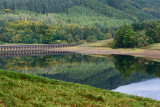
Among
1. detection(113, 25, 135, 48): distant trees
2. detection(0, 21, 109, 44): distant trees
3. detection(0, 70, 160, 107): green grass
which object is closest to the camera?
detection(0, 70, 160, 107): green grass

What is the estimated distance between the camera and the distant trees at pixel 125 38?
100 m

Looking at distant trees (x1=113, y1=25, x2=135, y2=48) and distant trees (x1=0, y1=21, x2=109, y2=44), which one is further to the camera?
distant trees (x1=0, y1=21, x2=109, y2=44)

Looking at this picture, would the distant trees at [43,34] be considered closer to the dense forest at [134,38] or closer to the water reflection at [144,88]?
the dense forest at [134,38]

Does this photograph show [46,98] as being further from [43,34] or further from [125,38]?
[43,34]

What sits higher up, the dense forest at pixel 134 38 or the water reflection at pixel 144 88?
the dense forest at pixel 134 38

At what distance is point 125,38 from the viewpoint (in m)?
101

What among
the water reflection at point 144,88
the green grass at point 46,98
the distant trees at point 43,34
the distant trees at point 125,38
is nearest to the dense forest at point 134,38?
the distant trees at point 125,38

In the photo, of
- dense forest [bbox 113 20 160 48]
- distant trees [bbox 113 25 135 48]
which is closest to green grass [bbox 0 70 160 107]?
distant trees [bbox 113 25 135 48]

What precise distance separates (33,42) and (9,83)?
478ft

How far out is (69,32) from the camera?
174 m

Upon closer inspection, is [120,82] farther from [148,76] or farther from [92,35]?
[92,35]

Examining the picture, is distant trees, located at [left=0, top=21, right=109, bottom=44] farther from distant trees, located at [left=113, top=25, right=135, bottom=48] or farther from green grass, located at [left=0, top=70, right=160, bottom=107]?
green grass, located at [left=0, top=70, right=160, bottom=107]

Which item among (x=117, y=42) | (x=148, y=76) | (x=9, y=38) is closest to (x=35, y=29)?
(x=9, y=38)

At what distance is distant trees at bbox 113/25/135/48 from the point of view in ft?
329
